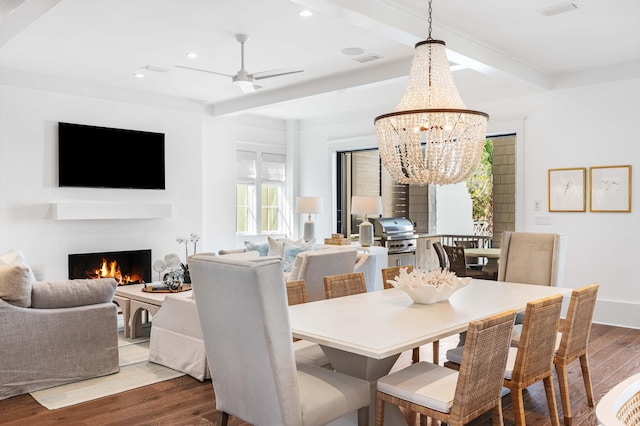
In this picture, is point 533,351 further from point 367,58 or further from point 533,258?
point 367,58

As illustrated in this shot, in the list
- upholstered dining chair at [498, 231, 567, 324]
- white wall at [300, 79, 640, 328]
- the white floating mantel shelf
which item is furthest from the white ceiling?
upholstered dining chair at [498, 231, 567, 324]

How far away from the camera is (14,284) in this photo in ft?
11.1

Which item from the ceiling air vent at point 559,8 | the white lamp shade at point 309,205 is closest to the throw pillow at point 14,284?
the ceiling air vent at point 559,8

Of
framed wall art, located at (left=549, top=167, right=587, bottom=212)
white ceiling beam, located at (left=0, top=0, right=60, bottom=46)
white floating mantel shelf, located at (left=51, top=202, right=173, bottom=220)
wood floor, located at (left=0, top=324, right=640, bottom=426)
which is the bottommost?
wood floor, located at (left=0, top=324, right=640, bottom=426)

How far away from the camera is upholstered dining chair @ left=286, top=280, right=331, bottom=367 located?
3025 millimetres

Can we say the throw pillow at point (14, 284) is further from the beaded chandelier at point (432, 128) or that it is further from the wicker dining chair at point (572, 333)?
the wicker dining chair at point (572, 333)

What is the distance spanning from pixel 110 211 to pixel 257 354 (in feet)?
16.3

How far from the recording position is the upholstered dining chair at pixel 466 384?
2.12 metres

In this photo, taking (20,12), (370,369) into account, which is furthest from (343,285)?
(20,12)

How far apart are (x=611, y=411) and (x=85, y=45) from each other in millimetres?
5150

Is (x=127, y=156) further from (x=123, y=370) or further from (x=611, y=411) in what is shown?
(x=611, y=411)

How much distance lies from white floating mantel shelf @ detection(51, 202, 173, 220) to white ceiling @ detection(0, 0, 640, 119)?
1.40m

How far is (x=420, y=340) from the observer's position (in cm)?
230

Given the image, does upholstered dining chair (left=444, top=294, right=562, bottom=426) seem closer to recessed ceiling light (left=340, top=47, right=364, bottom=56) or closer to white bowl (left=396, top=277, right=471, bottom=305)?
white bowl (left=396, top=277, right=471, bottom=305)
